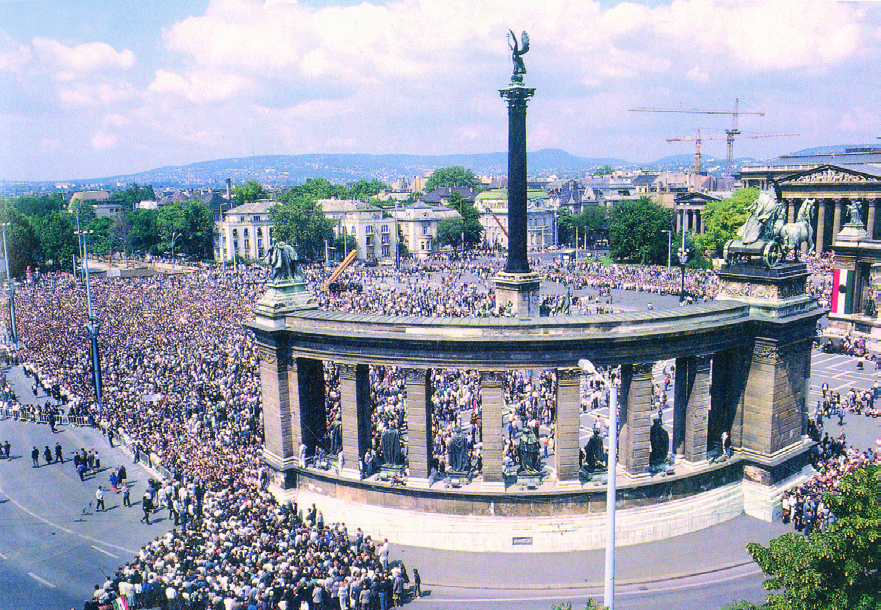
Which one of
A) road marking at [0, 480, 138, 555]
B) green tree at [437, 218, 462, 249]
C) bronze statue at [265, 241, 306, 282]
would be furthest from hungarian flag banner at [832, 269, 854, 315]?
green tree at [437, 218, 462, 249]

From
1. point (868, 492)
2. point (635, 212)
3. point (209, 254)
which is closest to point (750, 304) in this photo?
point (868, 492)

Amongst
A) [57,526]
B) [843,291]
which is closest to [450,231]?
[843,291]

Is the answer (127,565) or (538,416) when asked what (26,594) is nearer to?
(127,565)

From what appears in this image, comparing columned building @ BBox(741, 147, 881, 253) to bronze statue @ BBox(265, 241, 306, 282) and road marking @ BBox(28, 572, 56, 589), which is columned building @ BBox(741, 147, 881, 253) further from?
road marking @ BBox(28, 572, 56, 589)

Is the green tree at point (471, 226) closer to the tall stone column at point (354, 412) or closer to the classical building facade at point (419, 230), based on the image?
the classical building facade at point (419, 230)

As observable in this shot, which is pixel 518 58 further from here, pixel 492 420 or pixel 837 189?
pixel 837 189

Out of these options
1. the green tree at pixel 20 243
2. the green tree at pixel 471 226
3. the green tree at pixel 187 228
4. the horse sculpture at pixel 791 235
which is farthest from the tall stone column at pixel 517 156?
the green tree at pixel 187 228
